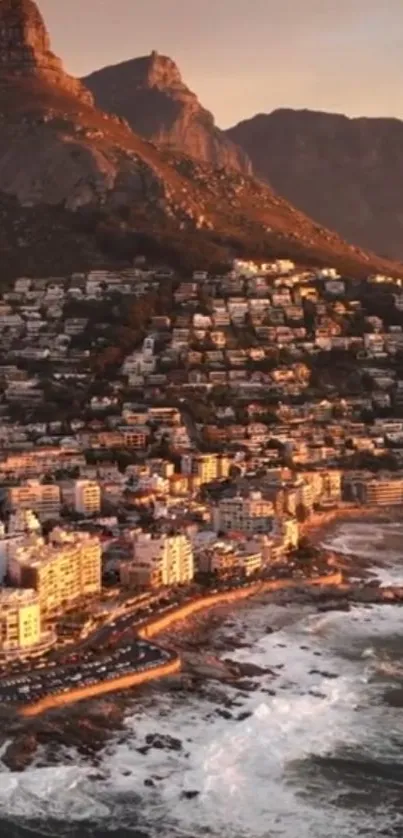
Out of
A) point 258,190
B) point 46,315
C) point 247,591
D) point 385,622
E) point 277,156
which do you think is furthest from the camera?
point 277,156

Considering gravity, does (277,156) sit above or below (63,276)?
above

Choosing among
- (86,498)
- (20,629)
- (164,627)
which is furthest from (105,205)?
(20,629)

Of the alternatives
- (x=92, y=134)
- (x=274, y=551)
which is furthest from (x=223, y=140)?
(x=274, y=551)

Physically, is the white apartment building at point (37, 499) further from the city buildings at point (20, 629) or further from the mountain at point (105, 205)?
the mountain at point (105, 205)

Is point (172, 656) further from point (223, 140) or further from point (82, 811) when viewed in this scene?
point (223, 140)

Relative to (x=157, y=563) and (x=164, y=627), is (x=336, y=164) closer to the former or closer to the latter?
(x=157, y=563)

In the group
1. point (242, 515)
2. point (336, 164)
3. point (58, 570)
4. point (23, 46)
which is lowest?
point (58, 570)

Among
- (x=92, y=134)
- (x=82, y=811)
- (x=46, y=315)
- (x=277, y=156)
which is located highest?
(x=277, y=156)

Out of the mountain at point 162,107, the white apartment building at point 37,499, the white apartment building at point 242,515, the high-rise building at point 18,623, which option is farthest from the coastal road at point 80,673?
the mountain at point 162,107
